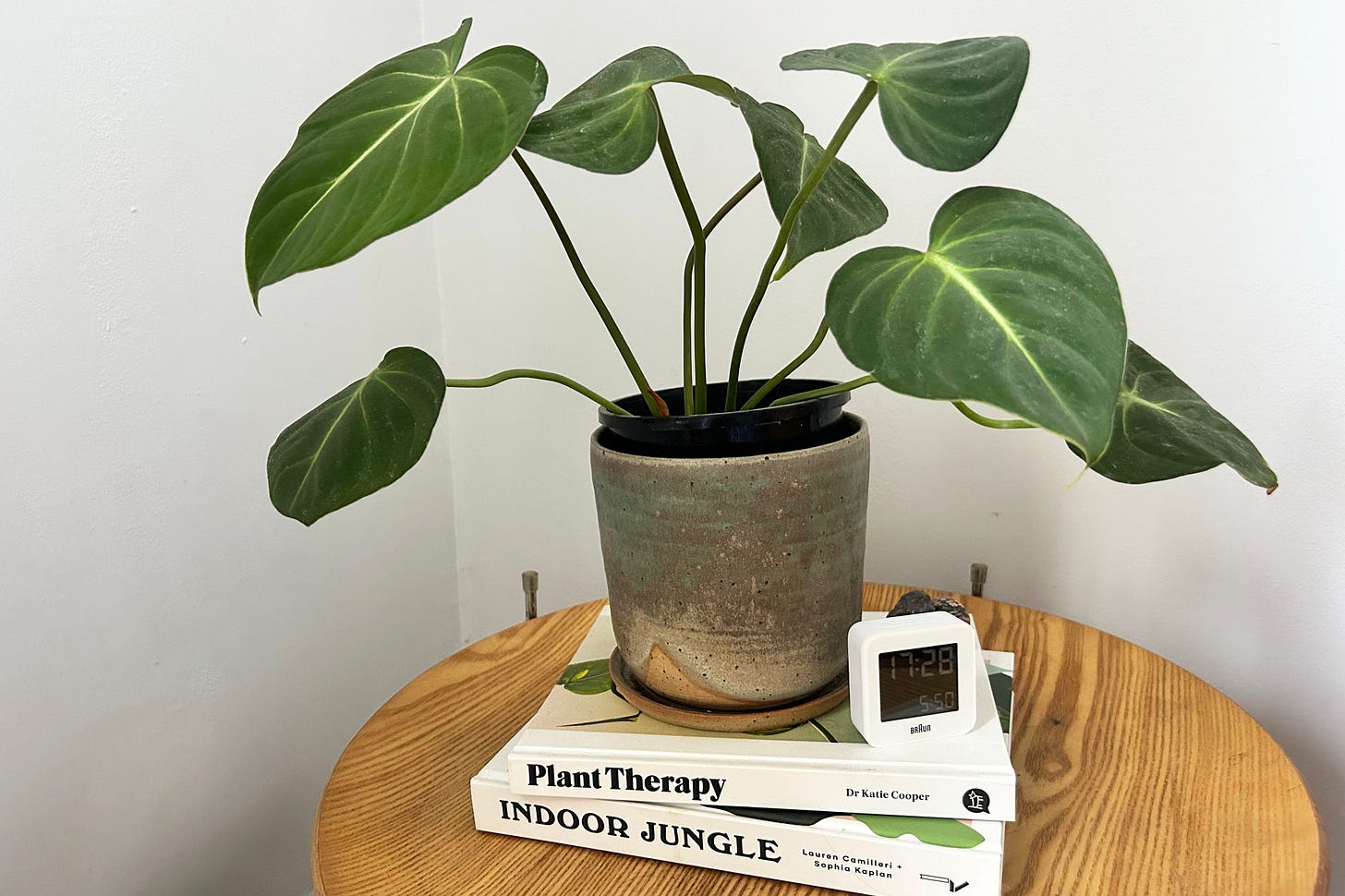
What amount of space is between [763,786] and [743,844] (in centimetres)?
4

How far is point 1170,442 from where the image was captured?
2.00 ft

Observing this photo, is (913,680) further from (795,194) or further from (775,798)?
(795,194)

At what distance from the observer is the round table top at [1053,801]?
60 centimetres

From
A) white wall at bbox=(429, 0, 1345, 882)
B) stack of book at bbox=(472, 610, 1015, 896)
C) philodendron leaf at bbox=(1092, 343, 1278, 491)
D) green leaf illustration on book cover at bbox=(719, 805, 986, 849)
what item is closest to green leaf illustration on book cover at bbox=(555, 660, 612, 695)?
stack of book at bbox=(472, 610, 1015, 896)

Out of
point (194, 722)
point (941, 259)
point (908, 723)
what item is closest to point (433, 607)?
point (194, 722)

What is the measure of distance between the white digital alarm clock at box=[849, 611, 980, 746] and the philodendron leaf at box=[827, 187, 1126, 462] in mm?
248

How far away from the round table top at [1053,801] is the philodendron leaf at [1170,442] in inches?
9.0

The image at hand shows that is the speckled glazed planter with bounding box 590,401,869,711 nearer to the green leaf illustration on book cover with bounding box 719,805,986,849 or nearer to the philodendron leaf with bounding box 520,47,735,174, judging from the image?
the green leaf illustration on book cover with bounding box 719,805,986,849

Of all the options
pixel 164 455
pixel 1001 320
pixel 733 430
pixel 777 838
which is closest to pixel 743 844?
pixel 777 838

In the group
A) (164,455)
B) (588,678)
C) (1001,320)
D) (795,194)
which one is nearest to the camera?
(1001,320)

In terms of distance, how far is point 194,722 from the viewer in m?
1.04

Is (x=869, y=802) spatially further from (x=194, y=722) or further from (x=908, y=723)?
(x=194, y=722)

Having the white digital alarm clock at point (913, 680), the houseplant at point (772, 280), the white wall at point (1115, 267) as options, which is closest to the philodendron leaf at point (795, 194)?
the houseplant at point (772, 280)

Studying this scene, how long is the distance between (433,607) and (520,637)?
0.46m
